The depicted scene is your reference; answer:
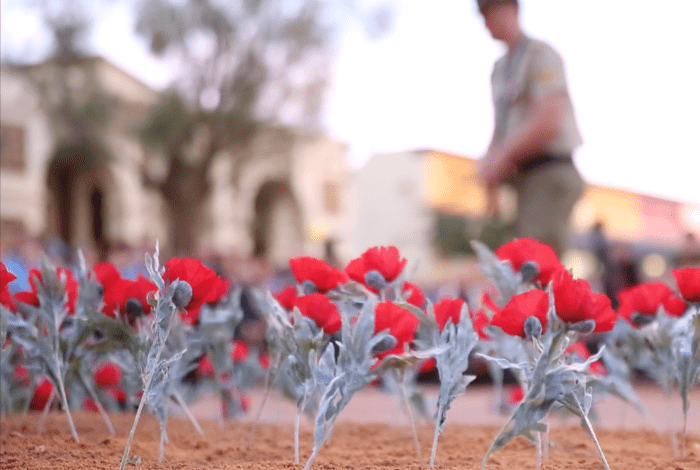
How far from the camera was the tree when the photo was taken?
15.3 meters

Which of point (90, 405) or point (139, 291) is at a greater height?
point (139, 291)

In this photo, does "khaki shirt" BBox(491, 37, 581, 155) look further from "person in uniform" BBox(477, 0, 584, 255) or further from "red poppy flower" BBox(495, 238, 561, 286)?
"red poppy flower" BBox(495, 238, 561, 286)

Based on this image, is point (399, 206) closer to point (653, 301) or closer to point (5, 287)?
point (653, 301)

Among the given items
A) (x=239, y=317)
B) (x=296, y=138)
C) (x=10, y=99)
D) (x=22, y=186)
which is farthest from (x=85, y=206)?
(x=239, y=317)

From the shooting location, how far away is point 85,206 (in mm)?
24734

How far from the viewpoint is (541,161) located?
331cm

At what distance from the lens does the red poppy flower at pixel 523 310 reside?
1413 millimetres

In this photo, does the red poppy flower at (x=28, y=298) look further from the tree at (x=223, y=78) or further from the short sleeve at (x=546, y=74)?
the tree at (x=223, y=78)

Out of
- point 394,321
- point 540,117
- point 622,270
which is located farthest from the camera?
point 622,270

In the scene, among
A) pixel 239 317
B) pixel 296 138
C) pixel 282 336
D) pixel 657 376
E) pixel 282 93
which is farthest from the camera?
pixel 296 138

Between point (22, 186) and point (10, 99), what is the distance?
373 cm

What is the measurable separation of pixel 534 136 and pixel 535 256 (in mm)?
1406

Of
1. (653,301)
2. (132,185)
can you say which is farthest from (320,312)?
(132,185)

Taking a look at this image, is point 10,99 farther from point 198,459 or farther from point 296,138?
point 198,459
